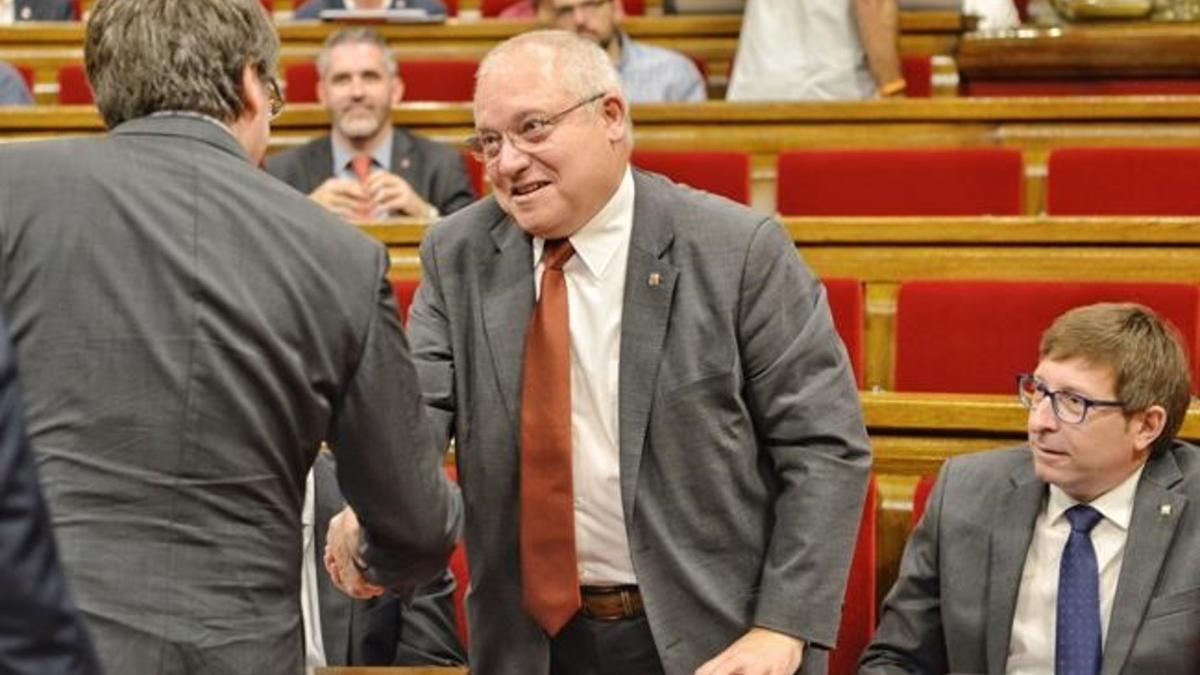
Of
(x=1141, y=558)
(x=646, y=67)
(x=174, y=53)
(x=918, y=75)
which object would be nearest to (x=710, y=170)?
(x=646, y=67)

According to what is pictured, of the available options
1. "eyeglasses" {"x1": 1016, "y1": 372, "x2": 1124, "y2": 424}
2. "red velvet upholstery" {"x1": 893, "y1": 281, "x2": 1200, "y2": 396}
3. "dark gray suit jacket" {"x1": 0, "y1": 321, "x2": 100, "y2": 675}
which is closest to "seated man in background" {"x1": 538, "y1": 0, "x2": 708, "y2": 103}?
"red velvet upholstery" {"x1": 893, "y1": 281, "x2": 1200, "y2": 396}

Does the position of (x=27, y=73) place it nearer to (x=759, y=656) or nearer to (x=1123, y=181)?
(x=1123, y=181)

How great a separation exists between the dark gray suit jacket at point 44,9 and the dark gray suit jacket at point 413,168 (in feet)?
3.02

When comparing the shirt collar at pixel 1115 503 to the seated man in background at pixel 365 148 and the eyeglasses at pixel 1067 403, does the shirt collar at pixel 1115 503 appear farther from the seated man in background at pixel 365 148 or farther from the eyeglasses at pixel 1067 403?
the seated man in background at pixel 365 148

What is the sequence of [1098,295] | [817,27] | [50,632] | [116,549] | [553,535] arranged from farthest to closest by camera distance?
1. [817,27]
2. [1098,295]
3. [553,535]
4. [116,549]
5. [50,632]

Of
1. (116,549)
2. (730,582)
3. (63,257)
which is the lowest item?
(730,582)

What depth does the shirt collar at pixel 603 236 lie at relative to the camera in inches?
41.2

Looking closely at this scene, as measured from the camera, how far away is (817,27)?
2484mm

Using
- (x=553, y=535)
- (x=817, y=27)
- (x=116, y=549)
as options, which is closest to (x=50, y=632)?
(x=116, y=549)

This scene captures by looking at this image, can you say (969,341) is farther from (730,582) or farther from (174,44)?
(174,44)

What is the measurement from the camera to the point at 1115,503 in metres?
1.22

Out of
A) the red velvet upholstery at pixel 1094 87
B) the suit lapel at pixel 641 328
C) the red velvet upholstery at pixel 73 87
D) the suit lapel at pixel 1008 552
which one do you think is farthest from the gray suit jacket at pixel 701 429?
the red velvet upholstery at pixel 73 87

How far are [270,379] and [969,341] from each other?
903 mm

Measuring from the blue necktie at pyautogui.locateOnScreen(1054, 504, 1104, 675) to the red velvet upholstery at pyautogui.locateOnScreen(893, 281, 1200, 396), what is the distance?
1.20 feet
